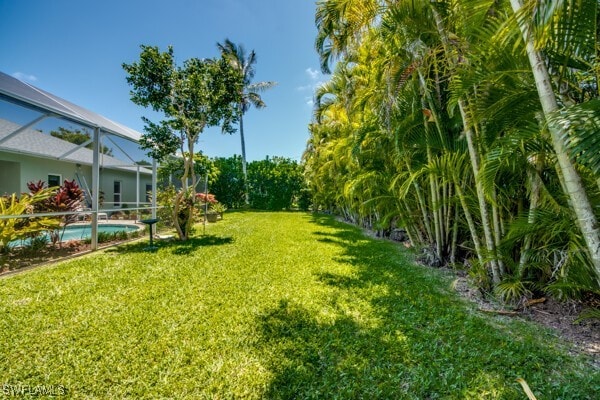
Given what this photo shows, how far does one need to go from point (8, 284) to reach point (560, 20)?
6.98 meters

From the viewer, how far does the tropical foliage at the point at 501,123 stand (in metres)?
1.93

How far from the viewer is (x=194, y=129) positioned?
715 centimetres

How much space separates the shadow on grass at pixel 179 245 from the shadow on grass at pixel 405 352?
416cm

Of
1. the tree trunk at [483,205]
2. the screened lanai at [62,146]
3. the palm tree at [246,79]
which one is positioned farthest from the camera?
the palm tree at [246,79]

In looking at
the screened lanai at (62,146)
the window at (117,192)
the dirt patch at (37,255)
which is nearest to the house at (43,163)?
the screened lanai at (62,146)

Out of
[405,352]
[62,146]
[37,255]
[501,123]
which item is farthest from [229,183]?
[405,352]

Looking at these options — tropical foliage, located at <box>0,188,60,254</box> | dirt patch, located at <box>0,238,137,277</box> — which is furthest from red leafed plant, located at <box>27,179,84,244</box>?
dirt patch, located at <box>0,238,137,277</box>

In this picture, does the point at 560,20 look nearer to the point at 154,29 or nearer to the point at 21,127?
the point at 21,127

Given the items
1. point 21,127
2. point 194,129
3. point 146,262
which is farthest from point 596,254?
point 21,127

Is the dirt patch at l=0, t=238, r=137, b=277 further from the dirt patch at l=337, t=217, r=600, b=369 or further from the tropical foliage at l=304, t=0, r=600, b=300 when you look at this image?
the dirt patch at l=337, t=217, r=600, b=369

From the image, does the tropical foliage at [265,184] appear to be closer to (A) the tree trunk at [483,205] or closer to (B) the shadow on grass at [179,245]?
(B) the shadow on grass at [179,245]

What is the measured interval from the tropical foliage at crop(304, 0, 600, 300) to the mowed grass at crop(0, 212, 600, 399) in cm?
89

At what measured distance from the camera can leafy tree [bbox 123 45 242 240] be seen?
6738 mm

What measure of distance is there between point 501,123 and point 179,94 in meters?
7.18
